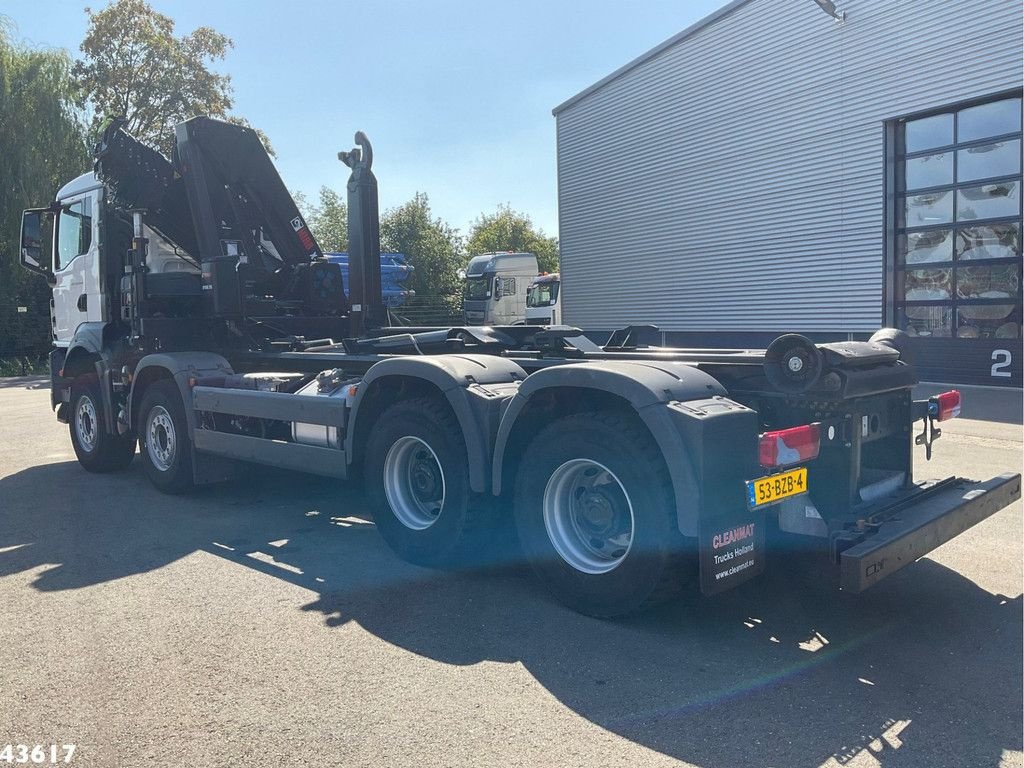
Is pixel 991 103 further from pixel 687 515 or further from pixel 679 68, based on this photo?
pixel 687 515

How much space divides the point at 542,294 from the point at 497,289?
1.66m

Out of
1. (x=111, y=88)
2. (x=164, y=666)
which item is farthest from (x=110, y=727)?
(x=111, y=88)

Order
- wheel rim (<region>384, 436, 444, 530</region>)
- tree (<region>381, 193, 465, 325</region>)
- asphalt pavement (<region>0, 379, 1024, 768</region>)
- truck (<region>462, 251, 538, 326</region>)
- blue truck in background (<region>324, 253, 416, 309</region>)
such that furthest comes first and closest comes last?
tree (<region>381, 193, 465, 325</region>) < truck (<region>462, 251, 538, 326</region>) < blue truck in background (<region>324, 253, 416, 309</region>) < wheel rim (<region>384, 436, 444, 530</region>) < asphalt pavement (<region>0, 379, 1024, 768</region>)

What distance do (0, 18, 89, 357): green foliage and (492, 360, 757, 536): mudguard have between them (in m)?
29.5

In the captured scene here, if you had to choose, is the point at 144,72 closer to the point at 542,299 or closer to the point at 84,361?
the point at 542,299

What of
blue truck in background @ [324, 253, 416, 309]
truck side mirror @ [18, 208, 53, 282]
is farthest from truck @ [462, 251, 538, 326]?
truck side mirror @ [18, 208, 53, 282]

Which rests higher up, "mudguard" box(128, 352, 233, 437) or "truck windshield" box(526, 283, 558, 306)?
"truck windshield" box(526, 283, 558, 306)

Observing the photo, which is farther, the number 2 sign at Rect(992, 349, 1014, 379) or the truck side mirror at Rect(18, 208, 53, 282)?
the number 2 sign at Rect(992, 349, 1014, 379)

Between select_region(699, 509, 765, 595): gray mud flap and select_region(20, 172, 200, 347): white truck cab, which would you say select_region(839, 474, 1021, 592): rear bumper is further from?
select_region(20, 172, 200, 347): white truck cab

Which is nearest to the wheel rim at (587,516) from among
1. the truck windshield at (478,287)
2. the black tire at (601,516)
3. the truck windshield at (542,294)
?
the black tire at (601,516)

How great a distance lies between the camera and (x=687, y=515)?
12.3 ft

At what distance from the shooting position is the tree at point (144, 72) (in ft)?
108

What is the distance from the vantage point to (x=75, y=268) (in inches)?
363

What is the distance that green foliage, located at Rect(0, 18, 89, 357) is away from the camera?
28.9 m
